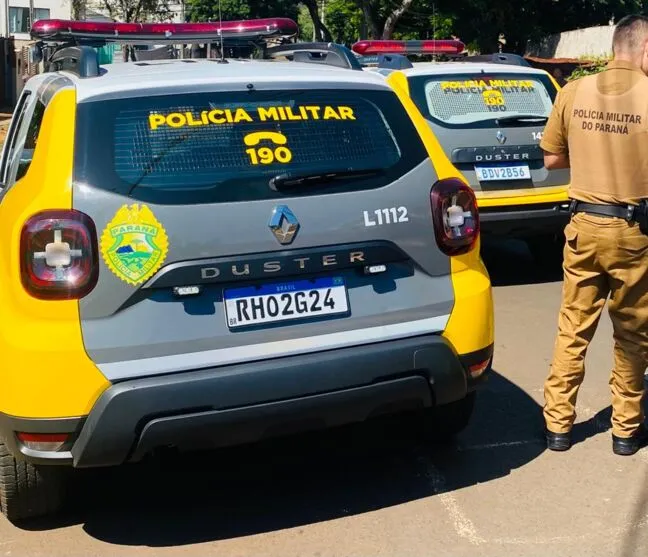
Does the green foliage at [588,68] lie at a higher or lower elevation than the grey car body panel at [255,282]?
higher

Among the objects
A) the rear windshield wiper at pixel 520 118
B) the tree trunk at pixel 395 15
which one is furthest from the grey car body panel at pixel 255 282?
the tree trunk at pixel 395 15

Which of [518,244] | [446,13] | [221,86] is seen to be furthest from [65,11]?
[221,86]

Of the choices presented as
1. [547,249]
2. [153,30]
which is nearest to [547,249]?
[547,249]

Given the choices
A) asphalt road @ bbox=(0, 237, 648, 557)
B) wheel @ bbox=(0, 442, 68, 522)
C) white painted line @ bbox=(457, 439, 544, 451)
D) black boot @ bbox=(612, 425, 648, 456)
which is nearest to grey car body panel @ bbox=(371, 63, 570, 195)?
asphalt road @ bbox=(0, 237, 648, 557)

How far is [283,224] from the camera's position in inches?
127

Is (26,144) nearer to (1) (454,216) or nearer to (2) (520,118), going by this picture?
(1) (454,216)

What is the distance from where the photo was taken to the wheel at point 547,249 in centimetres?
791

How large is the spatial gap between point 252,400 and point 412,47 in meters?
7.95

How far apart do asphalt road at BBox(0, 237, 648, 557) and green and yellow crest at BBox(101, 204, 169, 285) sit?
42.2 inches

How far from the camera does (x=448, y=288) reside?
347 centimetres

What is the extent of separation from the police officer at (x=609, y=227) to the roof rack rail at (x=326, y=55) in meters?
0.96

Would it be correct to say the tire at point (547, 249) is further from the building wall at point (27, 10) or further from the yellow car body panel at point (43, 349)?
the building wall at point (27, 10)

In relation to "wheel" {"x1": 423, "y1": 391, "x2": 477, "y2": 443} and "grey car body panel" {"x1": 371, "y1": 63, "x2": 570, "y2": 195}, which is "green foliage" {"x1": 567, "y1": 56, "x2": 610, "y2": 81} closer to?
"grey car body panel" {"x1": 371, "y1": 63, "x2": 570, "y2": 195}

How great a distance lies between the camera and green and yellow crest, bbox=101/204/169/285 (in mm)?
3016
